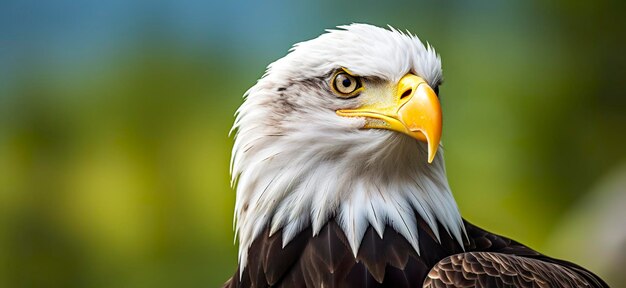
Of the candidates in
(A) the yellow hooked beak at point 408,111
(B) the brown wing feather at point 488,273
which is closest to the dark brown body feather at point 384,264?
(B) the brown wing feather at point 488,273

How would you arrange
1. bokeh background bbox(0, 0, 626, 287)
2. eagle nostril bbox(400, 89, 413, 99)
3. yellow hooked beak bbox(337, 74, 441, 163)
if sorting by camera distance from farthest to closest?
1. bokeh background bbox(0, 0, 626, 287)
2. eagle nostril bbox(400, 89, 413, 99)
3. yellow hooked beak bbox(337, 74, 441, 163)

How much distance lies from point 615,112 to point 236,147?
111 inches

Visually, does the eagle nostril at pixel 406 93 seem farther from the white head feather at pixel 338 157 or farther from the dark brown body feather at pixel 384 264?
the dark brown body feather at pixel 384 264

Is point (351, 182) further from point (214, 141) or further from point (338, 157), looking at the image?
point (214, 141)

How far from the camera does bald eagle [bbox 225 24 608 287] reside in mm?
2000

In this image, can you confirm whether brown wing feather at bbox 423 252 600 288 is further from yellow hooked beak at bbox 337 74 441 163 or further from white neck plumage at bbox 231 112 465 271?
yellow hooked beak at bbox 337 74 441 163

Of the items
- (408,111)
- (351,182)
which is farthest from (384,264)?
(408,111)

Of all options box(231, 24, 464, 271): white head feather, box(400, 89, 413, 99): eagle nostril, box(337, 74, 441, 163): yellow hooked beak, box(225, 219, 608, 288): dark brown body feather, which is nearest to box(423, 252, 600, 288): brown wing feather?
box(225, 219, 608, 288): dark brown body feather

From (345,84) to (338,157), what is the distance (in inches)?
6.8

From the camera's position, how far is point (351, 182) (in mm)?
2068

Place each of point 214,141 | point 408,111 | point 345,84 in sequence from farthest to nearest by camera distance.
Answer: point 214,141, point 345,84, point 408,111

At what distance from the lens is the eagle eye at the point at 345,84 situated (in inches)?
80.3

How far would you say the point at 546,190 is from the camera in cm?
424

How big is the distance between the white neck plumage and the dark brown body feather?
22 millimetres
